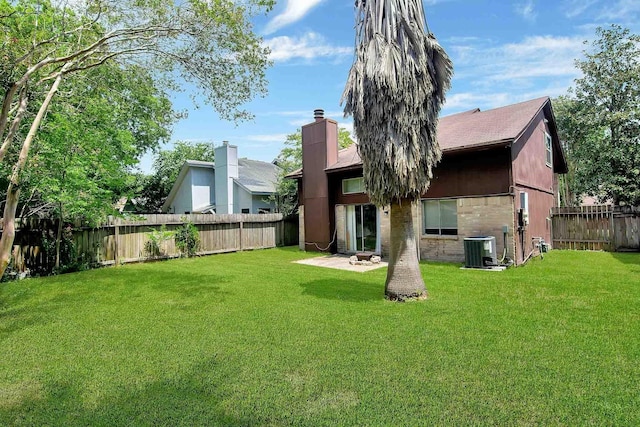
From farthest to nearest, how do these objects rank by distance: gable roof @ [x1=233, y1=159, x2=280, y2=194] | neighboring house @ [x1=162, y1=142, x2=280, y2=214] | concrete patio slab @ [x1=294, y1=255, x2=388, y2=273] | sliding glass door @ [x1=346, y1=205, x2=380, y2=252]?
neighboring house @ [x1=162, y1=142, x2=280, y2=214]
gable roof @ [x1=233, y1=159, x2=280, y2=194]
sliding glass door @ [x1=346, y1=205, x2=380, y2=252]
concrete patio slab @ [x1=294, y1=255, x2=388, y2=273]

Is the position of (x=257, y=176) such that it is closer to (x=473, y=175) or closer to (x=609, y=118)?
(x=473, y=175)

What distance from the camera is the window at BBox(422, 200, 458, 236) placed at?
11.6 m

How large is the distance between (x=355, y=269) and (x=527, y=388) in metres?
7.34

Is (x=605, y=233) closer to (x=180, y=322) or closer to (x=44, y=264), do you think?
(x=180, y=322)

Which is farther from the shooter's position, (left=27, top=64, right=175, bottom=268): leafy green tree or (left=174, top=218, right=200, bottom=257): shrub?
(left=174, top=218, right=200, bottom=257): shrub

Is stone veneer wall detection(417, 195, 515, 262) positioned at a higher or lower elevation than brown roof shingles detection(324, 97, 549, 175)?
lower

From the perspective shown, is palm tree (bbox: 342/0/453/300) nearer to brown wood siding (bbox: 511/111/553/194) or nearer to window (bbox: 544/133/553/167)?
brown wood siding (bbox: 511/111/553/194)

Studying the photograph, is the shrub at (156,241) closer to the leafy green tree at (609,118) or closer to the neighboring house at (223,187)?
the neighboring house at (223,187)

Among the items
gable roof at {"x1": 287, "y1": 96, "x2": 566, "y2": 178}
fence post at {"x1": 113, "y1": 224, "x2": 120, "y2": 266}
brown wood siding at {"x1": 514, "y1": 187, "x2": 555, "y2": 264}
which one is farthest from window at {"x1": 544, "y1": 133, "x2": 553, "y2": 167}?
fence post at {"x1": 113, "y1": 224, "x2": 120, "y2": 266}

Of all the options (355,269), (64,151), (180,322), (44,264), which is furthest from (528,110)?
(44,264)

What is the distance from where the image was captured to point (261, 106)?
9.63 m

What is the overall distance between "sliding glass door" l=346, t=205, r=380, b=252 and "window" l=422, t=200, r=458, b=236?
2106 millimetres

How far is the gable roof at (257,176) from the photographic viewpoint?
22961 millimetres

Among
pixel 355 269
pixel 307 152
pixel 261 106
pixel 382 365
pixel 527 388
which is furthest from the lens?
pixel 307 152
